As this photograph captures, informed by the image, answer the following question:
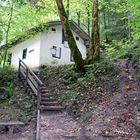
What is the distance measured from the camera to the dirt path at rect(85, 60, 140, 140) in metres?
9.59

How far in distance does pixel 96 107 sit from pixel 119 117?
162 cm

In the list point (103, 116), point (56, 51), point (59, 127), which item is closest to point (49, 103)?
point (59, 127)

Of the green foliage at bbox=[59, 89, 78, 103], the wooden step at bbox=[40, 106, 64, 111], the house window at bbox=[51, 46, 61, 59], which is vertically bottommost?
the wooden step at bbox=[40, 106, 64, 111]

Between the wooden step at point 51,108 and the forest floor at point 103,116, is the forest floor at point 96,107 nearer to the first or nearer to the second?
the forest floor at point 103,116

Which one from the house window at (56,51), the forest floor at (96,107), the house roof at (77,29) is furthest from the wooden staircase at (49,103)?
the house roof at (77,29)

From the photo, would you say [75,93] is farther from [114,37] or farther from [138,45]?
[114,37]

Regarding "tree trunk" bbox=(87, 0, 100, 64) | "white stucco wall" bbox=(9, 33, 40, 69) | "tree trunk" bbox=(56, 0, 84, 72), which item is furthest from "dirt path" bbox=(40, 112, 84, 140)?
"white stucco wall" bbox=(9, 33, 40, 69)

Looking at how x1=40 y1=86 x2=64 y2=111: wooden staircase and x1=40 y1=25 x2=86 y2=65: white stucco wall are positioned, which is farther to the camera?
x1=40 y1=25 x2=86 y2=65: white stucco wall

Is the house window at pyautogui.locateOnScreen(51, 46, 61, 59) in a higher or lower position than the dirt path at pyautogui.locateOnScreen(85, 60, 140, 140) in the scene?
higher

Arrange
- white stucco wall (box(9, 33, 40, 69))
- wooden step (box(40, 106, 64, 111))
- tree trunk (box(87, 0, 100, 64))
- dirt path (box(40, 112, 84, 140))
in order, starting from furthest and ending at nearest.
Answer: white stucco wall (box(9, 33, 40, 69)) → tree trunk (box(87, 0, 100, 64)) → wooden step (box(40, 106, 64, 111)) → dirt path (box(40, 112, 84, 140))

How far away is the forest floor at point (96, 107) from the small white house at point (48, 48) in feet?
32.4

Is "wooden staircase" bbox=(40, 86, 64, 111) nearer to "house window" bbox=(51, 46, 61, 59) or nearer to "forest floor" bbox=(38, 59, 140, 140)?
"forest floor" bbox=(38, 59, 140, 140)

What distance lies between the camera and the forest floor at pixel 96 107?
993 centimetres

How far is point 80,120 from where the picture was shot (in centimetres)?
1160
